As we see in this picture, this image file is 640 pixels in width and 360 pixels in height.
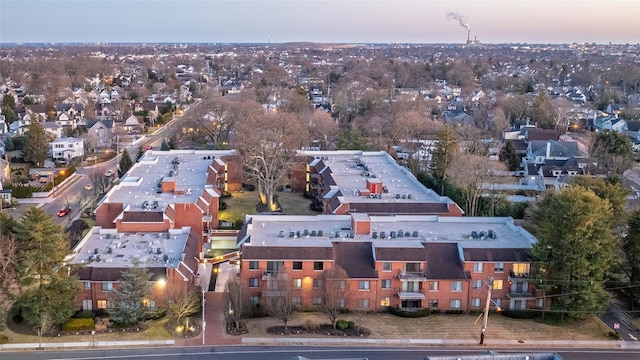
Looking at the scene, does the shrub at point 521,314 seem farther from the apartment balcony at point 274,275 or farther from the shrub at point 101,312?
the shrub at point 101,312

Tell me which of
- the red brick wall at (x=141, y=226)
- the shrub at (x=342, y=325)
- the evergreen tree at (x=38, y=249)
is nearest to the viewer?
the evergreen tree at (x=38, y=249)

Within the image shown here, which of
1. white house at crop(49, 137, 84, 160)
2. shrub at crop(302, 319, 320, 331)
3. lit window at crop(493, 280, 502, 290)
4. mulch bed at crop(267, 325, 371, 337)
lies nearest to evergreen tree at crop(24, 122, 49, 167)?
white house at crop(49, 137, 84, 160)

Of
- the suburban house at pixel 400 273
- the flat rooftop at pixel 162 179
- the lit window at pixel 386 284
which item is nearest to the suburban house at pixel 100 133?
the flat rooftop at pixel 162 179

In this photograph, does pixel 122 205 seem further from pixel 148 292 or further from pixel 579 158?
pixel 579 158

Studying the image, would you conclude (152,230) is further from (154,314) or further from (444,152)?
(444,152)

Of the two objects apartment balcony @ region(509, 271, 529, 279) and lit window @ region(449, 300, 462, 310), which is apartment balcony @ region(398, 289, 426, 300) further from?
apartment balcony @ region(509, 271, 529, 279)

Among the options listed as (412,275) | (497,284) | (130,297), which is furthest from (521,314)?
(130,297)
